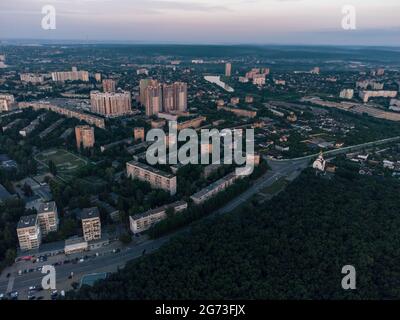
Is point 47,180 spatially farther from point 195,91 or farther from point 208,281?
point 195,91

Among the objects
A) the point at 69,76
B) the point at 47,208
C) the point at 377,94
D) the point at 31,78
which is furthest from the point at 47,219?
the point at 377,94

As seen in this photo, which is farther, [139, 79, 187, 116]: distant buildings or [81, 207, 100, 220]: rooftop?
[139, 79, 187, 116]: distant buildings

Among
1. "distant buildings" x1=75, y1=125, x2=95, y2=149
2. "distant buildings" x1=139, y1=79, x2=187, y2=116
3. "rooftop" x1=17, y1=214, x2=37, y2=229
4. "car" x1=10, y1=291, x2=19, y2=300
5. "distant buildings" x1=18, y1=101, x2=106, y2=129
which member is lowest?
"car" x1=10, y1=291, x2=19, y2=300

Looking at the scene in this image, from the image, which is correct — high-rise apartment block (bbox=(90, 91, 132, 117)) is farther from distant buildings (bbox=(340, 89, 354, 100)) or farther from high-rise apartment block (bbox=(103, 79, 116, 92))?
distant buildings (bbox=(340, 89, 354, 100))

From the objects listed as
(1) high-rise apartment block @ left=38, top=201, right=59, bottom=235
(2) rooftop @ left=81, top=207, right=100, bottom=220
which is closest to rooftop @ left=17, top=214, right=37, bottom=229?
(1) high-rise apartment block @ left=38, top=201, right=59, bottom=235

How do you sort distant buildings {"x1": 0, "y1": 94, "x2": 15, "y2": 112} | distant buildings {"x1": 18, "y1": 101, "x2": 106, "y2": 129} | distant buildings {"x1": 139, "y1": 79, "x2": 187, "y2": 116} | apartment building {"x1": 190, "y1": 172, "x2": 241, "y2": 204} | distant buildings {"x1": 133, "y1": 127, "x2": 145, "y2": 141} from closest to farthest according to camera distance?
apartment building {"x1": 190, "y1": 172, "x2": 241, "y2": 204}
distant buildings {"x1": 133, "y1": 127, "x2": 145, "y2": 141}
distant buildings {"x1": 18, "y1": 101, "x2": 106, "y2": 129}
distant buildings {"x1": 139, "y1": 79, "x2": 187, "y2": 116}
distant buildings {"x1": 0, "y1": 94, "x2": 15, "y2": 112}

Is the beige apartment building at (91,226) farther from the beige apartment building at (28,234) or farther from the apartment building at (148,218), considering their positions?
the beige apartment building at (28,234)

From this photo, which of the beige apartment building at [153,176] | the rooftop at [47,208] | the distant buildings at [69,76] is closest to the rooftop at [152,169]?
the beige apartment building at [153,176]
